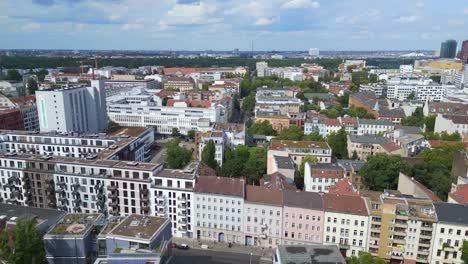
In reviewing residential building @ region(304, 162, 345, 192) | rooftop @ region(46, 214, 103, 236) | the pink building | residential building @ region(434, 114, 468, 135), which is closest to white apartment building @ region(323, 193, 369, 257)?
the pink building

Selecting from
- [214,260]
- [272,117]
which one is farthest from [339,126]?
[214,260]

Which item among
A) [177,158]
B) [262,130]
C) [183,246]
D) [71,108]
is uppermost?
[71,108]

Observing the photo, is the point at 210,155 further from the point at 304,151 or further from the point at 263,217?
the point at 263,217

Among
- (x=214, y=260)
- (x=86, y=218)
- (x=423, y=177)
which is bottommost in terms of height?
(x=214, y=260)

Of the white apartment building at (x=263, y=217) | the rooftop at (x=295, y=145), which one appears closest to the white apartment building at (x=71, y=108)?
the rooftop at (x=295, y=145)

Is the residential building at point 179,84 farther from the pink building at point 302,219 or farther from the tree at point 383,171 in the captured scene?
the pink building at point 302,219

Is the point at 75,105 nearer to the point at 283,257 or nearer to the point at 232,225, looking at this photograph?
the point at 232,225

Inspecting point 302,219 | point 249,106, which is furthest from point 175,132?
point 302,219
